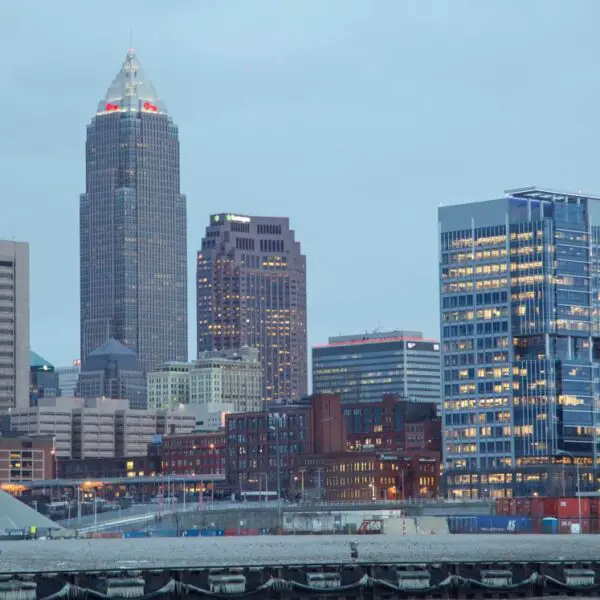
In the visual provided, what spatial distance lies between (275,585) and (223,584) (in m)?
3.33

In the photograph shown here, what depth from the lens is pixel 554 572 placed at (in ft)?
379

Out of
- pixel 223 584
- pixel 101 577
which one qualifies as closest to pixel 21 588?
pixel 101 577

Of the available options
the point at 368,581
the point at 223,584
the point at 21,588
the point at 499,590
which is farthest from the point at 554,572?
the point at 21,588

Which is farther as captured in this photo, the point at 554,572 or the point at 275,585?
the point at 554,572

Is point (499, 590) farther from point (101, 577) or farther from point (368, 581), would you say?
point (101, 577)

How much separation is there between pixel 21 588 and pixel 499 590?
1177 inches

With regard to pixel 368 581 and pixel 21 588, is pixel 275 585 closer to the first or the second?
pixel 368 581

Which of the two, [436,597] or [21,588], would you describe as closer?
[21,588]

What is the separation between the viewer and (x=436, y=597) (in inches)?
4387

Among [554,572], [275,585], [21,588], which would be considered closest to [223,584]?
[275,585]

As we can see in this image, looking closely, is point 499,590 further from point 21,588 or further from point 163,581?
point 21,588

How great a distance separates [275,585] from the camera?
108125mm

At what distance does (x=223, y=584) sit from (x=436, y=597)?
13860 millimetres

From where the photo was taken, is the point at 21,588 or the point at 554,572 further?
the point at 554,572
